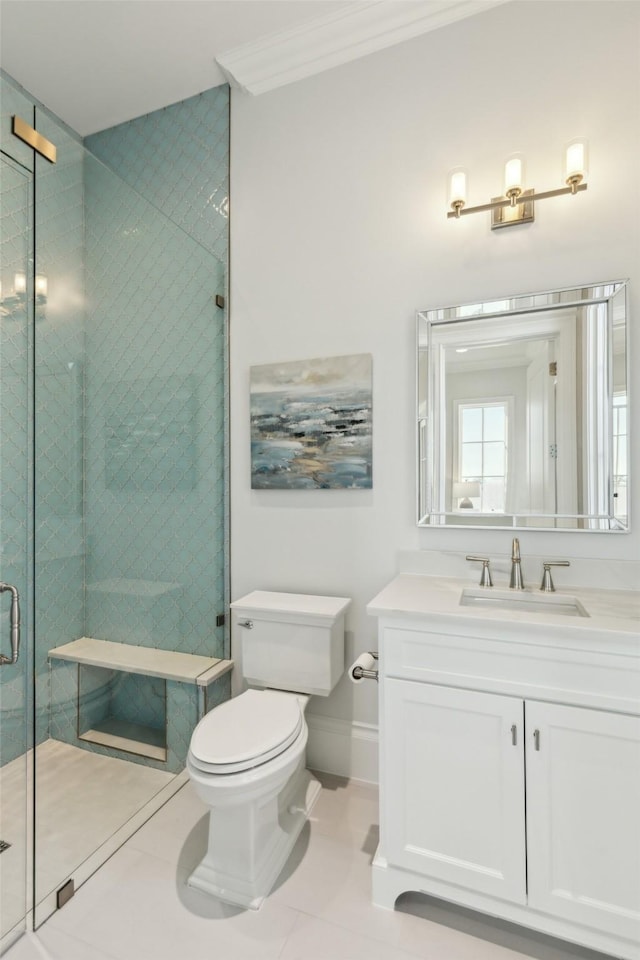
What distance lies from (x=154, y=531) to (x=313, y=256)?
1.40m

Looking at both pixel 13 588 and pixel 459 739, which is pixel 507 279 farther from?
pixel 13 588

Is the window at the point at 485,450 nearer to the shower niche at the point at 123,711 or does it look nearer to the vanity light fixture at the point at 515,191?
the vanity light fixture at the point at 515,191

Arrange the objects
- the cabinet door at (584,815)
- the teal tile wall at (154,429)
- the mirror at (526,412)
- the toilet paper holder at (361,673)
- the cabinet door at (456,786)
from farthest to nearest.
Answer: the teal tile wall at (154,429)
the mirror at (526,412)
the toilet paper holder at (361,673)
the cabinet door at (456,786)
the cabinet door at (584,815)

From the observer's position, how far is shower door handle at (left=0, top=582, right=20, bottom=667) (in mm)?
1339

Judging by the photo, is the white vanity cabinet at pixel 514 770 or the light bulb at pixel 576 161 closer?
the white vanity cabinet at pixel 514 770

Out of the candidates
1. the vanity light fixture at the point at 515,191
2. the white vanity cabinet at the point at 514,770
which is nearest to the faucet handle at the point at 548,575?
the white vanity cabinet at the point at 514,770

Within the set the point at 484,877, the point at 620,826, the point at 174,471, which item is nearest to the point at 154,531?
the point at 174,471

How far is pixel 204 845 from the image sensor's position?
1604mm

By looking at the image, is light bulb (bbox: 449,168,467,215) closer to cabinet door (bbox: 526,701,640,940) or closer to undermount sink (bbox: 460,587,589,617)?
undermount sink (bbox: 460,587,589,617)

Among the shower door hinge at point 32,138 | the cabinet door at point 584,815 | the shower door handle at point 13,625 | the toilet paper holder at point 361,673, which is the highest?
the shower door hinge at point 32,138

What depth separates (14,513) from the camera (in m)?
1.44

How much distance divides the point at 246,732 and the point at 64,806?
0.75 m

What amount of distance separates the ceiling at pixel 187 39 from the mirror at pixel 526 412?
1185 millimetres

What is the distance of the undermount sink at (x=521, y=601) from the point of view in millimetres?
1522
